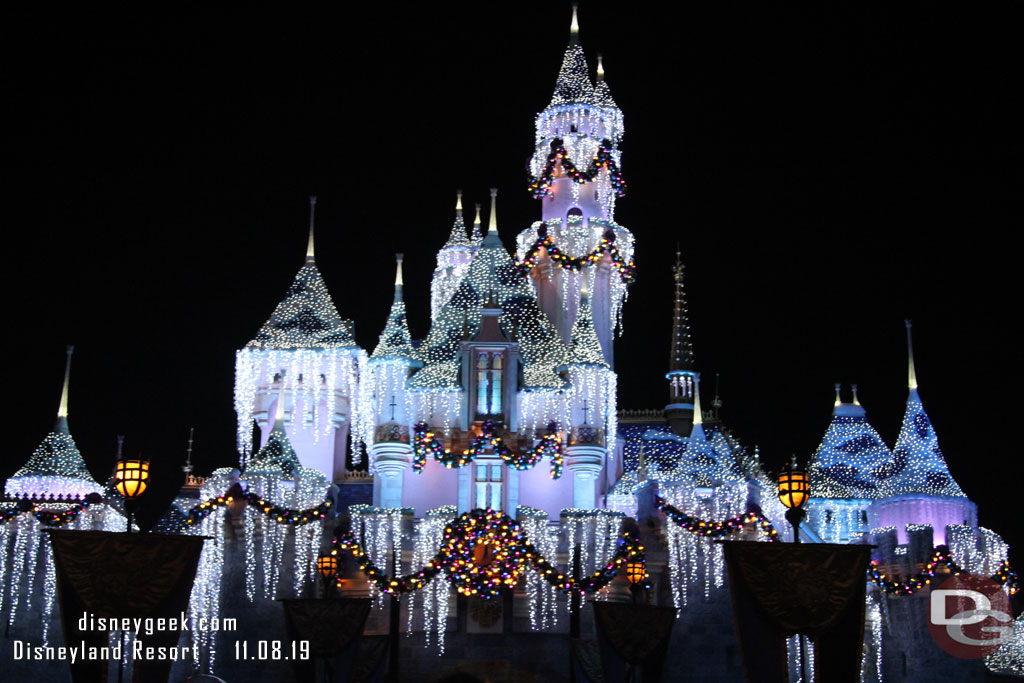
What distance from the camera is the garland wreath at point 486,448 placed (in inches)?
1242

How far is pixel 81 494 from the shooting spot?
32.9 metres

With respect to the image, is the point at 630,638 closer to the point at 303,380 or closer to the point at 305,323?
the point at 303,380

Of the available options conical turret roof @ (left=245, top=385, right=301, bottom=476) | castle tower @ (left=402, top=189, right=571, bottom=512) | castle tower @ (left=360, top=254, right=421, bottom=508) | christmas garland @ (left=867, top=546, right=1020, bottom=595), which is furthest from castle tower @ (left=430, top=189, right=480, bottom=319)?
christmas garland @ (left=867, top=546, right=1020, bottom=595)

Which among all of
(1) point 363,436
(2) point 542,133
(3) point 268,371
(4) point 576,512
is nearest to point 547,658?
(4) point 576,512

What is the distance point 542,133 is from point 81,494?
57.6 ft

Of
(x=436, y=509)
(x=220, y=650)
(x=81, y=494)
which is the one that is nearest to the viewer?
(x=220, y=650)

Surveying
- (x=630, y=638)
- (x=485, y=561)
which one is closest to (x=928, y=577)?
(x=630, y=638)

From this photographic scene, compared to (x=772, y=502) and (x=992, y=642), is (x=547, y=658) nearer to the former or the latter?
(x=772, y=502)

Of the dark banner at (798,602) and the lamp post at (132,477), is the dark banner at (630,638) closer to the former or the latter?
the dark banner at (798,602)

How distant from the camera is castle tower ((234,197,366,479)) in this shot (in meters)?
35.3

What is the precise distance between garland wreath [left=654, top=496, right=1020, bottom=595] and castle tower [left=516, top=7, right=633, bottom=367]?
26.5 feet

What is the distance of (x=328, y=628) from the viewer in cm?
2234

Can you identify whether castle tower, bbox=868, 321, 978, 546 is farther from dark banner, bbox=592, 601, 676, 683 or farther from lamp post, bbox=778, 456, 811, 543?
lamp post, bbox=778, 456, 811, 543

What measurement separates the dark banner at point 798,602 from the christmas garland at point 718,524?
11.4 m
